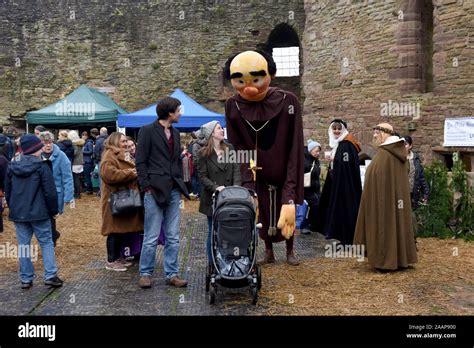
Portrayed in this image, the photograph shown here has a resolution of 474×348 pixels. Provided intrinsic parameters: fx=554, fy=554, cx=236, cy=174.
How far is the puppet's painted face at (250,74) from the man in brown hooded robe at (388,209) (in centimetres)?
171

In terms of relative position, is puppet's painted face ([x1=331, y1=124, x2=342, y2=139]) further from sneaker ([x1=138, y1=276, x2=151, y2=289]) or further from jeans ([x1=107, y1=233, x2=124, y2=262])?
sneaker ([x1=138, y1=276, x2=151, y2=289])

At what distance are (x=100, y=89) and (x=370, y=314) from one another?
55.1 feet

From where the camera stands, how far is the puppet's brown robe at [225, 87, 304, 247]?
6.26m

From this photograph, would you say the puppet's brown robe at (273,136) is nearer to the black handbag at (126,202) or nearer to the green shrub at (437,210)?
the black handbag at (126,202)

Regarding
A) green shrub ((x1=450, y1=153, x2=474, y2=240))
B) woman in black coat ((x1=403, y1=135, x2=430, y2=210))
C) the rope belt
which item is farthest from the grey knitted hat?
green shrub ((x1=450, y1=153, x2=474, y2=240))

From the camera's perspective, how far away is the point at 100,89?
2003cm

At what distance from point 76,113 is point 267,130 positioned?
11.3m

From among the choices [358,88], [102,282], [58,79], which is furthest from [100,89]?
[102,282]

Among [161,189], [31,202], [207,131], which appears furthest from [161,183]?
[31,202]

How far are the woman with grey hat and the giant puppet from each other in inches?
5.7

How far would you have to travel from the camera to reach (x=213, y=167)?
6.29 m

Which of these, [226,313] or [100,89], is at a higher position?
[100,89]

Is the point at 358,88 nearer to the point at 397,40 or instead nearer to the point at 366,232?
the point at 397,40

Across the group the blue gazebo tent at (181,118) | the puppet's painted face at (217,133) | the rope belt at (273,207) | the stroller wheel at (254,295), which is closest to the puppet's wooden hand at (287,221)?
the rope belt at (273,207)
